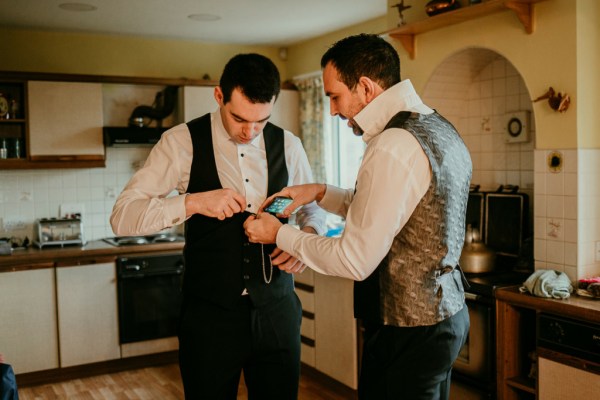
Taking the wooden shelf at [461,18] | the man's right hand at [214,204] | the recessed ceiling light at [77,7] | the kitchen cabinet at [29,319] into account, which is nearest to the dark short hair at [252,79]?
the man's right hand at [214,204]

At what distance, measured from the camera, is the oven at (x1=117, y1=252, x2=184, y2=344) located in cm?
468

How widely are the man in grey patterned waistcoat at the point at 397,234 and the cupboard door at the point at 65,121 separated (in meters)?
3.51

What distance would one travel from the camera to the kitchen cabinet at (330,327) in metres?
3.93

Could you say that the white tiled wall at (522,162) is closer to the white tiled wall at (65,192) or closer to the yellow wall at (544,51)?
the yellow wall at (544,51)

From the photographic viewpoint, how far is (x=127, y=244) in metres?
4.86

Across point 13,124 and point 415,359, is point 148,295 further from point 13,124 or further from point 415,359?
point 415,359

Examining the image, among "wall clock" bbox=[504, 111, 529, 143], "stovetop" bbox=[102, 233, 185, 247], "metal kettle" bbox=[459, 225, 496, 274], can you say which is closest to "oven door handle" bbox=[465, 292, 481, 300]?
"metal kettle" bbox=[459, 225, 496, 274]

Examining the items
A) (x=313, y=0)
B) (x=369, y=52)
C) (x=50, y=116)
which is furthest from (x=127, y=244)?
(x=369, y=52)

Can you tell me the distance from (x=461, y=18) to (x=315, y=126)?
236cm

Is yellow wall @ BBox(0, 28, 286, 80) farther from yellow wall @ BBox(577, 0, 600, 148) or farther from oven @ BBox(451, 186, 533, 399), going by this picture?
yellow wall @ BBox(577, 0, 600, 148)

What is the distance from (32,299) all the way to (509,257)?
3265mm

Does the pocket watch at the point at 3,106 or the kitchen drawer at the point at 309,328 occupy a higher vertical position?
the pocket watch at the point at 3,106

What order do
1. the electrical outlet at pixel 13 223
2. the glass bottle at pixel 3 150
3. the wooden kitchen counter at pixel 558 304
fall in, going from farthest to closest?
1. the electrical outlet at pixel 13 223
2. the glass bottle at pixel 3 150
3. the wooden kitchen counter at pixel 558 304

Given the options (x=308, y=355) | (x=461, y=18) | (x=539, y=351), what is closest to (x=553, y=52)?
(x=461, y=18)
